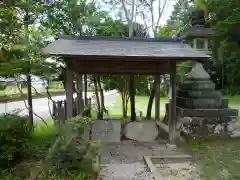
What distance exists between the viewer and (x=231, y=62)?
750 inches

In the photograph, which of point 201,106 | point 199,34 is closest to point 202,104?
point 201,106

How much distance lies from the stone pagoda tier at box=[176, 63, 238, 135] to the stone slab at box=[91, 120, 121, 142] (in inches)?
71.2

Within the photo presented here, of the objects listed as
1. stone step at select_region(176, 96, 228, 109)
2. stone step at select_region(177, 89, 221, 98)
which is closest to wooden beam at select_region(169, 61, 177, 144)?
stone step at select_region(176, 96, 228, 109)

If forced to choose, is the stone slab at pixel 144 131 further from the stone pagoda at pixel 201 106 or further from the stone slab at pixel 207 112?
the stone slab at pixel 207 112

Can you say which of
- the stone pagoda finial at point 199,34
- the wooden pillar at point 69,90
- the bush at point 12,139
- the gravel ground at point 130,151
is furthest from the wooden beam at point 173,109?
the bush at point 12,139

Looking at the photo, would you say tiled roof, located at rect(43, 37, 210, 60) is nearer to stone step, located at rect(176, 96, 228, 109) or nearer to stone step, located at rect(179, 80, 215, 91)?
stone step, located at rect(179, 80, 215, 91)

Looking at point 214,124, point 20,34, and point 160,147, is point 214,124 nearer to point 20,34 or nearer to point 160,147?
point 160,147

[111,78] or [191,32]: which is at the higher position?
[191,32]

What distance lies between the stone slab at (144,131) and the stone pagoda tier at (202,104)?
851mm

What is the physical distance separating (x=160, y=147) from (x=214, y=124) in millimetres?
1735

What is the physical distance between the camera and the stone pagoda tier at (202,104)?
19.5 feet

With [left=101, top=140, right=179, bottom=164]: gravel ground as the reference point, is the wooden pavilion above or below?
above

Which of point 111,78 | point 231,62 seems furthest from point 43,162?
point 231,62

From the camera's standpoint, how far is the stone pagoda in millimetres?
5969
